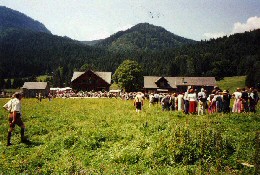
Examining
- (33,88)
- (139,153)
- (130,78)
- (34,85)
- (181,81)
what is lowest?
(139,153)

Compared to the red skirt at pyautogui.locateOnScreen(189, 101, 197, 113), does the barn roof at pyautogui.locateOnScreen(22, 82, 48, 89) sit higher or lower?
higher

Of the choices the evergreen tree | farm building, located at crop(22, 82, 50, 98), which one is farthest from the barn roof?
the evergreen tree

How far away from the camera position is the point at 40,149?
40.0 feet

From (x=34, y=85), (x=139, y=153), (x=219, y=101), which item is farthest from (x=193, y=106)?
(x=34, y=85)

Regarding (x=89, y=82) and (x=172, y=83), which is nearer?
(x=89, y=82)

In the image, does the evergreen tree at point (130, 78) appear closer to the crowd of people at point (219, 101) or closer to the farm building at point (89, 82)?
the farm building at point (89, 82)

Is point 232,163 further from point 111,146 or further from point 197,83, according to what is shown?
point 197,83

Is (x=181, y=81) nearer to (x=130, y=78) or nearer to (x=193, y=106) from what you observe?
(x=130, y=78)

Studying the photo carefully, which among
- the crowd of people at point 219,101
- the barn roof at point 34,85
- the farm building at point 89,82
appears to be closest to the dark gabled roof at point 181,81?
the farm building at point 89,82

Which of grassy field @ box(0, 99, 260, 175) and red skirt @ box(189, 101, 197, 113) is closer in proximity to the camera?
grassy field @ box(0, 99, 260, 175)

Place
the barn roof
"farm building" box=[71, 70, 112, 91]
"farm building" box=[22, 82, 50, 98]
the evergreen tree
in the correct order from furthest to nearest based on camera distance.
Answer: the barn roof < "farm building" box=[22, 82, 50, 98] < the evergreen tree < "farm building" box=[71, 70, 112, 91]

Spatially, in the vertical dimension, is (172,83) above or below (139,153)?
above

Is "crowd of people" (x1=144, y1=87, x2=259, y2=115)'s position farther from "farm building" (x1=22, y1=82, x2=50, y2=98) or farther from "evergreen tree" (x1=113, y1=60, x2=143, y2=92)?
"farm building" (x1=22, y1=82, x2=50, y2=98)

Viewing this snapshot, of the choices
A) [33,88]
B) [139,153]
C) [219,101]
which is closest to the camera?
[139,153]
